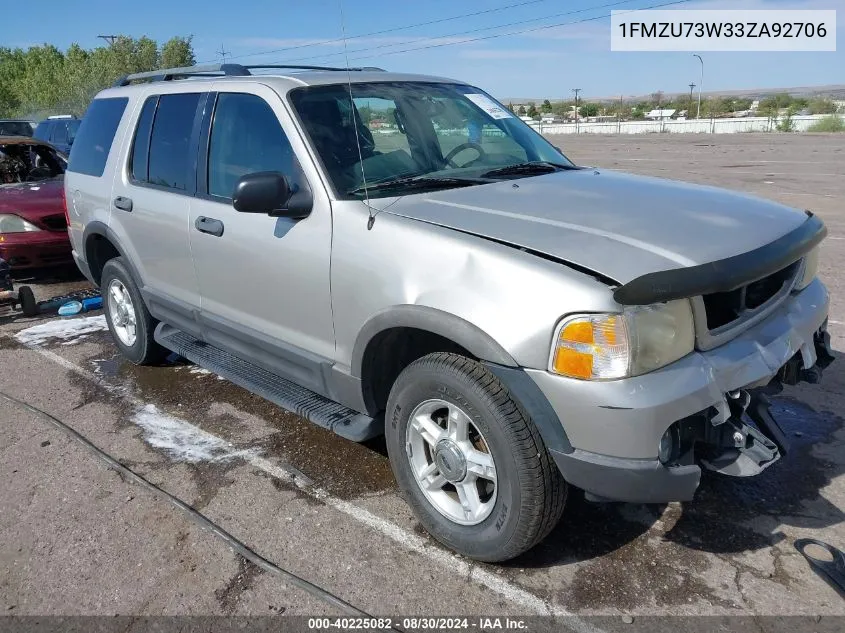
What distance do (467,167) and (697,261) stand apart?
4.99ft

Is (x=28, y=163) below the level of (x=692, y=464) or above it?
Result: above

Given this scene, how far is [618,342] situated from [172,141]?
321 centimetres

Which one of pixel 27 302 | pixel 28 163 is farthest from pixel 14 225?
pixel 28 163

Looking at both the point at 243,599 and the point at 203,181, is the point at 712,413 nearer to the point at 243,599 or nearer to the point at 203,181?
the point at 243,599

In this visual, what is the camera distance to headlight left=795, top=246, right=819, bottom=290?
3.19 m

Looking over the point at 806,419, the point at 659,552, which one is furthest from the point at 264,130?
the point at 806,419

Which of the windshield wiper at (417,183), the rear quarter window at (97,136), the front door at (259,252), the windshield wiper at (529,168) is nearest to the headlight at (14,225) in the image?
the rear quarter window at (97,136)

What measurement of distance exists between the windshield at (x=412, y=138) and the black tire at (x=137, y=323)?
223 centimetres

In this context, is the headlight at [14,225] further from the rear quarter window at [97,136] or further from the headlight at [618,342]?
the headlight at [618,342]

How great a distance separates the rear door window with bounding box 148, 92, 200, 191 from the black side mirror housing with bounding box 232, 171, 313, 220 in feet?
3.82

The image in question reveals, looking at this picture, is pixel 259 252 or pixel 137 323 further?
pixel 137 323

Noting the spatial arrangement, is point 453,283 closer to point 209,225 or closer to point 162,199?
point 209,225

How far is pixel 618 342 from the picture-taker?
240 centimetres

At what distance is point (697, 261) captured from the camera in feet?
8.32
